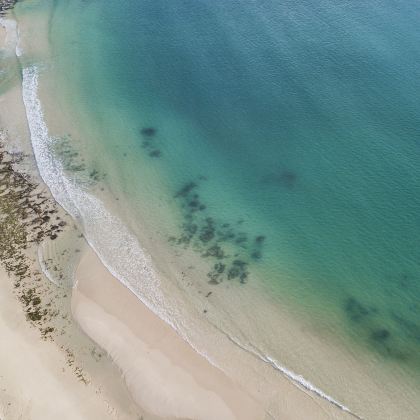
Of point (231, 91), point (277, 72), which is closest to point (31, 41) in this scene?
point (231, 91)

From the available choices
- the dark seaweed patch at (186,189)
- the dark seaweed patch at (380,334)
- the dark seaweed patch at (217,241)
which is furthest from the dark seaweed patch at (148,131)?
the dark seaweed patch at (380,334)

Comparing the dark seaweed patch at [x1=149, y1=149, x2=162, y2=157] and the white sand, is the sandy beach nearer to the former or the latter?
the white sand

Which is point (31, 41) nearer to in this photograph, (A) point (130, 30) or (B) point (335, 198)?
(A) point (130, 30)

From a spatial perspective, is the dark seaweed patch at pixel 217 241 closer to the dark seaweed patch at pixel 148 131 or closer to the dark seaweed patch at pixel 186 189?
the dark seaweed patch at pixel 186 189

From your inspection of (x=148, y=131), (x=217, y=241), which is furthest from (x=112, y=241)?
(x=148, y=131)

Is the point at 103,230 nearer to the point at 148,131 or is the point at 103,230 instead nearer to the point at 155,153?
the point at 155,153

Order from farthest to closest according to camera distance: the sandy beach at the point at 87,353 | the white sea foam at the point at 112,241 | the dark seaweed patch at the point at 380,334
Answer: the dark seaweed patch at the point at 380,334 < the white sea foam at the point at 112,241 < the sandy beach at the point at 87,353

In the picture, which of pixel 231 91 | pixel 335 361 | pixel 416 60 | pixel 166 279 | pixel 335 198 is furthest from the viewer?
pixel 416 60
